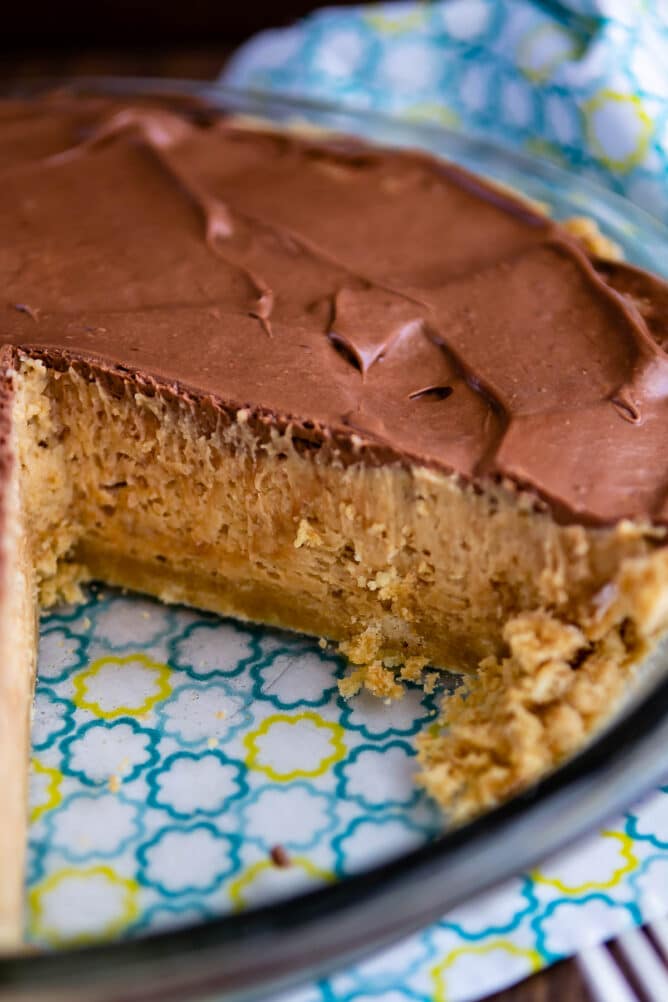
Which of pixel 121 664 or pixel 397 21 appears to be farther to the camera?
pixel 397 21

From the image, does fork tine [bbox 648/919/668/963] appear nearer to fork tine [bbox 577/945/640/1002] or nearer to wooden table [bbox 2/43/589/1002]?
fork tine [bbox 577/945/640/1002]

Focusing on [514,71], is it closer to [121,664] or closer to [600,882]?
[121,664]

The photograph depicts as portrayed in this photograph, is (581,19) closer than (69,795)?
No

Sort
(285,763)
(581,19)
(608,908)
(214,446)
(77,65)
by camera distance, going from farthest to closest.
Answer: (77,65) < (581,19) < (214,446) < (285,763) < (608,908)

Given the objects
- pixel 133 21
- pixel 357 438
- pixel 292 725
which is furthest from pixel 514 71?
pixel 292 725

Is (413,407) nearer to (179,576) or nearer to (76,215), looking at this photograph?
(179,576)

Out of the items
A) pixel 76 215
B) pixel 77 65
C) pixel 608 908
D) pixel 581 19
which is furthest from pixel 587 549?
pixel 77 65
